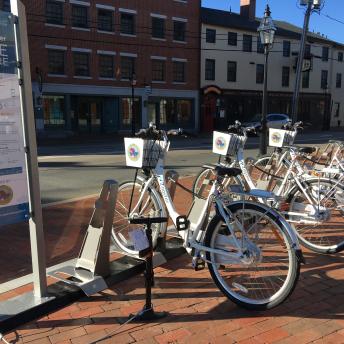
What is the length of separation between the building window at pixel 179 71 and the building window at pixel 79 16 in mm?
7473

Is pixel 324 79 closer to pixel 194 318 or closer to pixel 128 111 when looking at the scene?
pixel 128 111

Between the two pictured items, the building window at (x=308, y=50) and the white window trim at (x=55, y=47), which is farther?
the building window at (x=308, y=50)

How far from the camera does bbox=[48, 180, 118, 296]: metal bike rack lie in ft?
12.8

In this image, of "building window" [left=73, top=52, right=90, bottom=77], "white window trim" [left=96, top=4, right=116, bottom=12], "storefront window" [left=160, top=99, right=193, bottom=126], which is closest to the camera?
"building window" [left=73, top=52, right=90, bottom=77]

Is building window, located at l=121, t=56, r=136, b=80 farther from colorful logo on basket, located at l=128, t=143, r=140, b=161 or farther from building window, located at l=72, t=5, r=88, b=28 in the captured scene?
colorful logo on basket, located at l=128, t=143, r=140, b=161

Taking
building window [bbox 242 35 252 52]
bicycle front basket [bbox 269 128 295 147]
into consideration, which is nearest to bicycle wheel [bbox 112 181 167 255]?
bicycle front basket [bbox 269 128 295 147]

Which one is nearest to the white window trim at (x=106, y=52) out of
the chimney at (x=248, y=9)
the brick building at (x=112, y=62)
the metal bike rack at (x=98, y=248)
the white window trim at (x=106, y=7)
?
the brick building at (x=112, y=62)

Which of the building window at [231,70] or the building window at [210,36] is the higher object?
the building window at [210,36]

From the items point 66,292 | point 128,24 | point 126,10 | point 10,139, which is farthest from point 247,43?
point 10,139

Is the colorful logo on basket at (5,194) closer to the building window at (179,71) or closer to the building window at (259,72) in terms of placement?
the building window at (179,71)

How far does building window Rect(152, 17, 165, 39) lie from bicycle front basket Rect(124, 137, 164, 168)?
97.1ft

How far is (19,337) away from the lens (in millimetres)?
3213

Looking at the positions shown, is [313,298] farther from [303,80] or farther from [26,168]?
[303,80]

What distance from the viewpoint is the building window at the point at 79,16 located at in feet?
95.5
